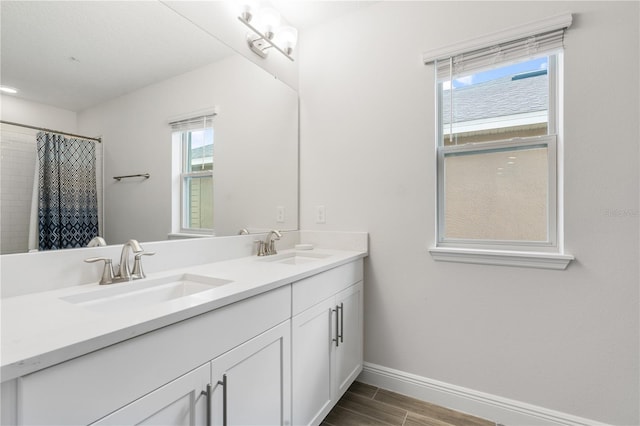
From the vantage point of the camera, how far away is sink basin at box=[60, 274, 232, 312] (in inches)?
37.7

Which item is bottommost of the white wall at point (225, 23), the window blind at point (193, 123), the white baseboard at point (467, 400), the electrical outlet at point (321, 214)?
the white baseboard at point (467, 400)

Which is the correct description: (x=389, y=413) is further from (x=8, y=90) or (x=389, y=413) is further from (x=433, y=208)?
(x=8, y=90)

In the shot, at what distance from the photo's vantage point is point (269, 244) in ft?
6.19

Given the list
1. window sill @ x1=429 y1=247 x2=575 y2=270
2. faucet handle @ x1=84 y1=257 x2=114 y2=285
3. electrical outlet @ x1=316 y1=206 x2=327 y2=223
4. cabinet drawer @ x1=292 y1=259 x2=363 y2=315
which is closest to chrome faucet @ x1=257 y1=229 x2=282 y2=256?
electrical outlet @ x1=316 y1=206 x2=327 y2=223

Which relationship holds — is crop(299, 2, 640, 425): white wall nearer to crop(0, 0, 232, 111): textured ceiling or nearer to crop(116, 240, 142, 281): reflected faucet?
crop(0, 0, 232, 111): textured ceiling

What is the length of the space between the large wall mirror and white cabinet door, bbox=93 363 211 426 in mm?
673

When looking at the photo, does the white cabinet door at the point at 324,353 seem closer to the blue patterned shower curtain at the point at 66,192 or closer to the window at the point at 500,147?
the window at the point at 500,147

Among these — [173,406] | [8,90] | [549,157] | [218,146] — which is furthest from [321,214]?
[8,90]

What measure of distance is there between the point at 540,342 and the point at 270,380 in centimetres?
136

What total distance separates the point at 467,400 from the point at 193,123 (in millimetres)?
2109

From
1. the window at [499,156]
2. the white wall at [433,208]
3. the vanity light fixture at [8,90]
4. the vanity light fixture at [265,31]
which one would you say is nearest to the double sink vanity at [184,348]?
the white wall at [433,208]

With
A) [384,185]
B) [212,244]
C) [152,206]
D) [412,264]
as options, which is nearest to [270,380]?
[212,244]

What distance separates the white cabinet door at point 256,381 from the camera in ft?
2.98

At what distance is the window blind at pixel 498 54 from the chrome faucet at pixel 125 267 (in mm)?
1785
